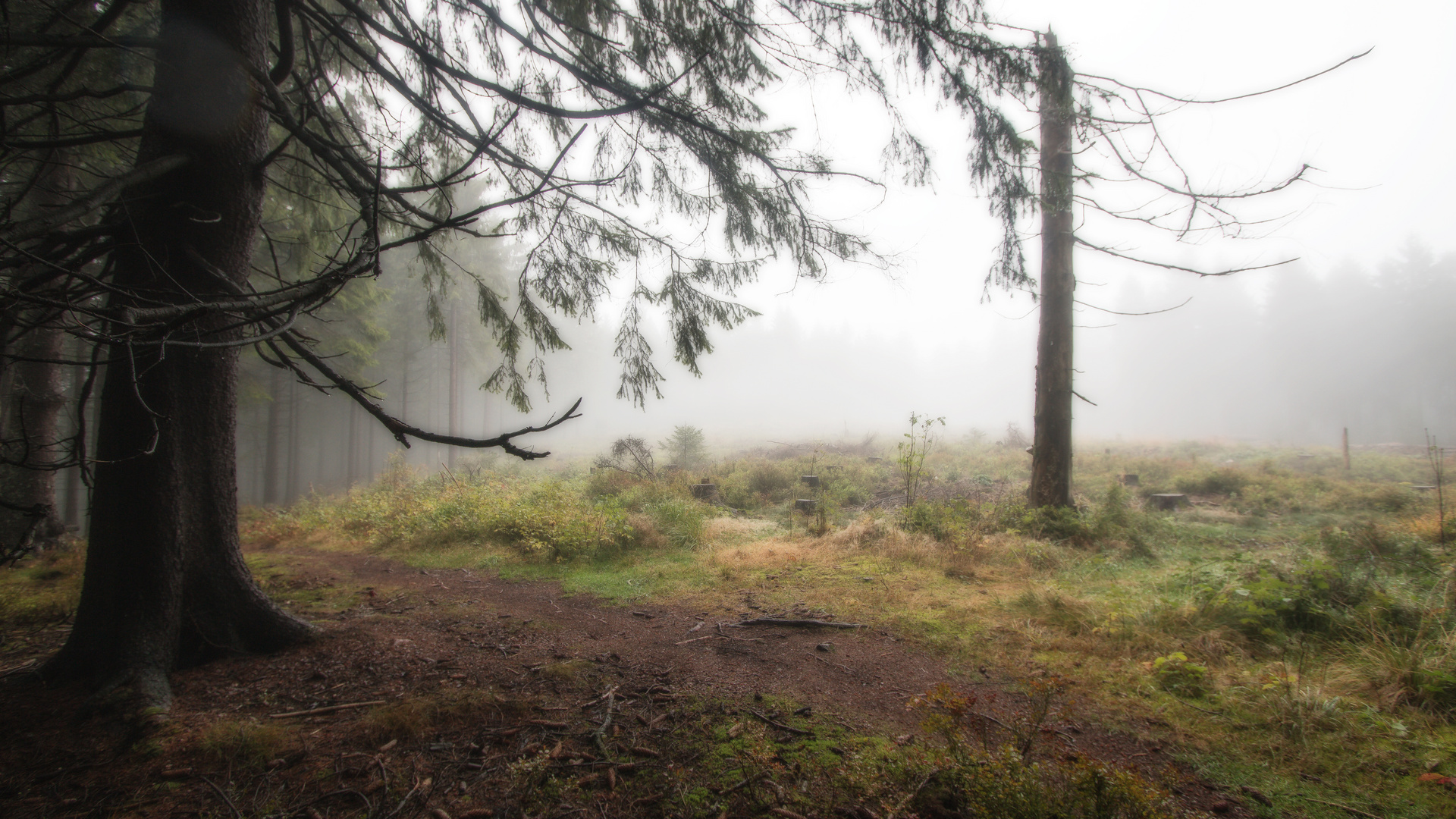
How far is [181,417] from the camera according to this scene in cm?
300

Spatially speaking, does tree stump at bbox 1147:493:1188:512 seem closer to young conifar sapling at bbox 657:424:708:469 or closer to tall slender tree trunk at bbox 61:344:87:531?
young conifar sapling at bbox 657:424:708:469

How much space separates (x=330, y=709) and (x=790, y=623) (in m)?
3.00

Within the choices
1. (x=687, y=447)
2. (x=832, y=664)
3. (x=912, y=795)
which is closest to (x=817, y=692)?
A: (x=832, y=664)

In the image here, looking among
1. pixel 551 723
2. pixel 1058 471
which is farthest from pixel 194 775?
pixel 1058 471

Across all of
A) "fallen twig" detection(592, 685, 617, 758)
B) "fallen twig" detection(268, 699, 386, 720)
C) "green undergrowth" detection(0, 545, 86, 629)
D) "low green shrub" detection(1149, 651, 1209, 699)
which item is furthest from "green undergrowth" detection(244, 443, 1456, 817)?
"green undergrowth" detection(0, 545, 86, 629)

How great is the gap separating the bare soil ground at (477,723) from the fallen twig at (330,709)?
1 centimetres

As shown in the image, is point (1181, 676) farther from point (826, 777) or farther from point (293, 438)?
point (293, 438)

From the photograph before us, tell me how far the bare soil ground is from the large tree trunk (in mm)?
243

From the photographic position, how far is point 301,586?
5137 mm

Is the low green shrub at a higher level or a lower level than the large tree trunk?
lower

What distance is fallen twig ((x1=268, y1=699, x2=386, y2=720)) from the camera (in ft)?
8.59

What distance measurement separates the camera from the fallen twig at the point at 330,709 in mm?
2619

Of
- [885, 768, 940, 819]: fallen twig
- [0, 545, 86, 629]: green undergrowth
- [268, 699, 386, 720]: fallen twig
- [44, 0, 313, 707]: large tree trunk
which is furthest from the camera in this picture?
[0, 545, 86, 629]: green undergrowth

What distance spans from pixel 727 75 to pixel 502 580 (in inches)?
214
